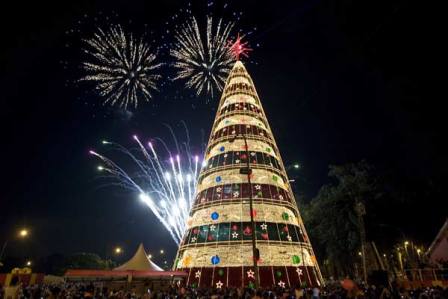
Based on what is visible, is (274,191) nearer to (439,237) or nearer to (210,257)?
(210,257)

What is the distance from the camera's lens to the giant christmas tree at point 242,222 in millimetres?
22047

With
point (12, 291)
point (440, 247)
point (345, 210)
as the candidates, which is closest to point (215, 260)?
point (12, 291)

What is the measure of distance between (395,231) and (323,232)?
8335 millimetres

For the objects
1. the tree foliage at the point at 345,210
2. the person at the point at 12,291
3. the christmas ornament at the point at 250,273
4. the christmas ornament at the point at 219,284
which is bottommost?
the person at the point at 12,291

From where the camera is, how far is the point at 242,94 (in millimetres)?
34438

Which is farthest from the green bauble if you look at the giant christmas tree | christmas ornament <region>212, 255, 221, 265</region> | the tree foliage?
the tree foliage

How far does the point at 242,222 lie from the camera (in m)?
24.3

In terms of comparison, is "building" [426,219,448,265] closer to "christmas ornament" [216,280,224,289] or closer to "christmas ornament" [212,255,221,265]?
"christmas ornament" [212,255,221,265]

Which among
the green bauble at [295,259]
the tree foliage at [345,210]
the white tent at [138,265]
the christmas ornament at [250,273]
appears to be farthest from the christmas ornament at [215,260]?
the tree foliage at [345,210]

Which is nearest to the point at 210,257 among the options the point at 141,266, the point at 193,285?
the point at 193,285

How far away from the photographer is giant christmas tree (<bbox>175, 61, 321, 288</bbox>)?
22.0 m

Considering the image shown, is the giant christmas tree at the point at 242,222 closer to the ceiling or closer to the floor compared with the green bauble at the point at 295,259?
closer to the ceiling

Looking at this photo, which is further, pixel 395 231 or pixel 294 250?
pixel 395 231

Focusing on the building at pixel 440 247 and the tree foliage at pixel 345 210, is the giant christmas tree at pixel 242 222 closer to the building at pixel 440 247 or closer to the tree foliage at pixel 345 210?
the tree foliage at pixel 345 210
